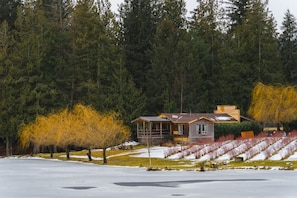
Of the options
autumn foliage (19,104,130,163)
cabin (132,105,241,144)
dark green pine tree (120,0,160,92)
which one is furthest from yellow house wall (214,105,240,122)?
autumn foliage (19,104,130,163)

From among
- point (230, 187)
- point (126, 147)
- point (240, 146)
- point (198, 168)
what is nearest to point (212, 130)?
point (126, 147)

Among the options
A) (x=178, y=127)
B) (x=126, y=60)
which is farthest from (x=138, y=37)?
(x=178, y=127)

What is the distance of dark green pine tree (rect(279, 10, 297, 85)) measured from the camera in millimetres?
82069

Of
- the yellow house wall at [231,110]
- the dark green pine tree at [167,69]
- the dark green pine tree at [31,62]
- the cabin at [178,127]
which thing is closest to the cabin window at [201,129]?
the cabin at [178,127]

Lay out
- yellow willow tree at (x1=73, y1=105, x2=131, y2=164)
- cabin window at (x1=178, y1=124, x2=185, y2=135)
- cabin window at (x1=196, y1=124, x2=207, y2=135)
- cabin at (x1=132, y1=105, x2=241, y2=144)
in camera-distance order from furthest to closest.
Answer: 1. cabin window at (x1=178, y1=124, x2=185, y2=135)
2. cabin window at (x1=196, y1=124, x2=207, y2=135)
3. cabin at (x1=132, y1=105, x2=241, y2=144)
4. yellow willow tree at (x1=73, y1=105, x2=131, y2=164)

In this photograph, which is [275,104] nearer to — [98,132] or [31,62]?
[98,132]

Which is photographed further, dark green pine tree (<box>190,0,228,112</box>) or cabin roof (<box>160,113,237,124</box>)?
dark green pine tree (<box>190,0,228,112</box>)

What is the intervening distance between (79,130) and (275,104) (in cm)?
2389

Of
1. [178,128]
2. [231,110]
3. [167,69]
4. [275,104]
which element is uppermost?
[167,69]

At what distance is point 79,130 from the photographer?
5391 cm

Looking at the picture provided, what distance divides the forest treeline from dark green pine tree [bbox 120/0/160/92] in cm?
14

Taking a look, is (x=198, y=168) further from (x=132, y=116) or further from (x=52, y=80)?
(x=52, y=80)

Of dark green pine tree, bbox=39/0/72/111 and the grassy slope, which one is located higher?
dark green pine tree, bbox=39/0/72/111

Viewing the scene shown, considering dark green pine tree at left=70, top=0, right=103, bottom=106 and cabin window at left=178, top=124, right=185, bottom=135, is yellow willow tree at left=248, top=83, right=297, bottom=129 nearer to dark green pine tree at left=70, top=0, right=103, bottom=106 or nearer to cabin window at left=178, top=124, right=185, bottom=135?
cabin window at left=178, top=124, right=185, bottom=135
